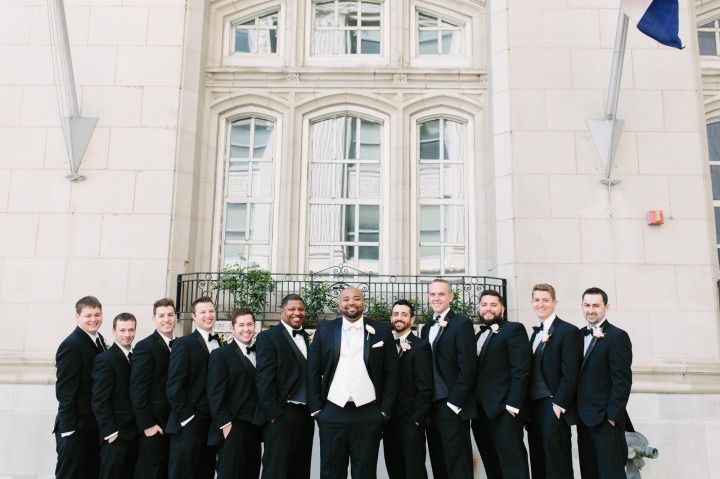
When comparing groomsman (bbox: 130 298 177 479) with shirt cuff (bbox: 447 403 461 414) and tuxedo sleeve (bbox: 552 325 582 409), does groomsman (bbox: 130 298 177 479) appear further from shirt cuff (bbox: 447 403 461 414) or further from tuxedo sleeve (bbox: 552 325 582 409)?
tuxedo sleeve (bbox: 552 325 582 409)

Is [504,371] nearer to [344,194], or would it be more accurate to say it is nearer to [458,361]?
[458,361]

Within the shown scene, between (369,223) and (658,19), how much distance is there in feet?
16.2

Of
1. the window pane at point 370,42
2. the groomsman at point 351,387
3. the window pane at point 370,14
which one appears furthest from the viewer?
the window pane at point 370,14

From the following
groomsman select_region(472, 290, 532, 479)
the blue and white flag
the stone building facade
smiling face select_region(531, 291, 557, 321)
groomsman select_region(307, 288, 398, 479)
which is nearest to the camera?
groomsman select_region(307, 288, 398, 479)

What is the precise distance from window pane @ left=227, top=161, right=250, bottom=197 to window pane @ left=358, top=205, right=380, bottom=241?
193cm

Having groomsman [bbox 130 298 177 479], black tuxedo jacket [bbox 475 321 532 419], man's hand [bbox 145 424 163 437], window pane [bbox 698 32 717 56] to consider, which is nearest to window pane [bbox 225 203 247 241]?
groomsman [bbox 130 298 177 479]

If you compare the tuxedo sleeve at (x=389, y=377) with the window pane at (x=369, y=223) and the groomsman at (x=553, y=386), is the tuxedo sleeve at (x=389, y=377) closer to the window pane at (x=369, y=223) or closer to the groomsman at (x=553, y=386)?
the groomsman at (x=553, y=386)

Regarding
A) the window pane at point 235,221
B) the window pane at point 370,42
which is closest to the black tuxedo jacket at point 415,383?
the window pane at point 235,221

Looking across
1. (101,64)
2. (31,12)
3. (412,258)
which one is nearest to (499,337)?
(412,258)

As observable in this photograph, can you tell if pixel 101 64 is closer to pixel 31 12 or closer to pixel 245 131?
pixel 31 12

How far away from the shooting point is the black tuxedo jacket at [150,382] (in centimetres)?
582

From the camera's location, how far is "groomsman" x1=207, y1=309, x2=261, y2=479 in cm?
577

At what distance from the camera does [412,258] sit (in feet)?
32.8

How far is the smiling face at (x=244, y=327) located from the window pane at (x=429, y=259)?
4451 millimetres
